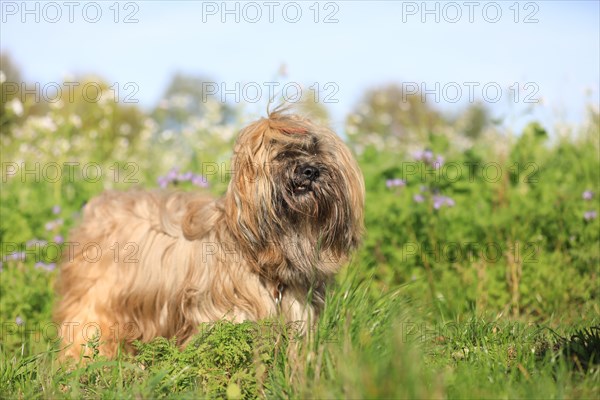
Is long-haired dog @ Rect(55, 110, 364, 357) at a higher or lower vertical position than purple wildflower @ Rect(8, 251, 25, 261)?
higher

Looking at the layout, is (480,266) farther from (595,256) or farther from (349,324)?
(349,324)

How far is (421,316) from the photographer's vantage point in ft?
14.3

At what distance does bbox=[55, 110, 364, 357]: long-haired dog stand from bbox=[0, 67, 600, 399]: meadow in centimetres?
30

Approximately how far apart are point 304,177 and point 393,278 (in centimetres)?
246

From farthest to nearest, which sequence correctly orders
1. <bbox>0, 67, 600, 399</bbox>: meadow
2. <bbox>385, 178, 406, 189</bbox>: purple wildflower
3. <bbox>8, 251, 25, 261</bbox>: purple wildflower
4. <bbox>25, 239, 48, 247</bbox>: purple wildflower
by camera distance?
1. <bbox>385, 178, 406, 189</bbox>: purple wildflower
2. <bbox>25, 239, 48, 247</bbox>: purple wildflower
3. <bbox>8, 251, 25, 261</bbox>: purple wildflower
4. <bbox>0, 67, 600, 399</bbox>: meadow

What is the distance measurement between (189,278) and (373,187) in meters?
3.27

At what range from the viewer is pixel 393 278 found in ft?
20.5

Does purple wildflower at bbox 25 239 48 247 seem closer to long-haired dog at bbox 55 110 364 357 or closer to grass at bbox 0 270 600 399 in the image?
long-haired dog at bbox 55 110 364 357

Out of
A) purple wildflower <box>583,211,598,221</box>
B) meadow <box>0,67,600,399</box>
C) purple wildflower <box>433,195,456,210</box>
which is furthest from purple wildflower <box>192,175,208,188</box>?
purple wildflower <box>583,211,598,221</box>

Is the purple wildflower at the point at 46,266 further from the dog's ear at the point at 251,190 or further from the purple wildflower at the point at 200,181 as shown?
the dog's ear at the point at 251,190

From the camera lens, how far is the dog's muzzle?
4.07 m

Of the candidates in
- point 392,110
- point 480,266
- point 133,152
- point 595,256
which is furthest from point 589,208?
point 392,110

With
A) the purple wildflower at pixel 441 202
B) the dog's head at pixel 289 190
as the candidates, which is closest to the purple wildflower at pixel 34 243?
the dog's head at pixel 289 190

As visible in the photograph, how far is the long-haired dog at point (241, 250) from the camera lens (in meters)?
4.10
